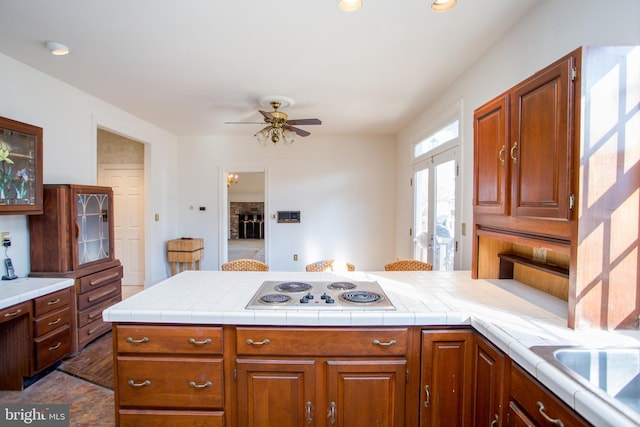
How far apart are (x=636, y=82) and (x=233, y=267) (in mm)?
2722

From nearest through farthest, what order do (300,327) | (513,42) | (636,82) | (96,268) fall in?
(636,82), (300,327), (513,42), (96,268)

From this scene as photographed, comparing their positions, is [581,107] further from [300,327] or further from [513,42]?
[300,327]

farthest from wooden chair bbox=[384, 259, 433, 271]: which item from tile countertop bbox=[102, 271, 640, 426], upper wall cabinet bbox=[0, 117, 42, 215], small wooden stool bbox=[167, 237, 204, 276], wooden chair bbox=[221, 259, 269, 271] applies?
small wooden stool bbox=[167, 237, 204, 276]

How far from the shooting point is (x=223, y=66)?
260 centimetres

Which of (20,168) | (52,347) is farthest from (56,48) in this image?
(52,347)

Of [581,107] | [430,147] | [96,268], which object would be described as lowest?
[96,268]

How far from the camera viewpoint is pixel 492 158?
1714mm

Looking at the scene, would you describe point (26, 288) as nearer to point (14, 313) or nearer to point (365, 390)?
point (14, 313)

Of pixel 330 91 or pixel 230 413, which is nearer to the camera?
pixel 230 413

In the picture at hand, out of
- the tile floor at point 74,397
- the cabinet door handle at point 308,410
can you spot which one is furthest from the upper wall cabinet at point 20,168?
the cabinet door handle at point 308,410

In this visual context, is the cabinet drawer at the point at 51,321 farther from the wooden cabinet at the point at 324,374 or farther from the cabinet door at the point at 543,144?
the cabinet door at the point at 543,144

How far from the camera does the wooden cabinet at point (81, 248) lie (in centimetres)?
256

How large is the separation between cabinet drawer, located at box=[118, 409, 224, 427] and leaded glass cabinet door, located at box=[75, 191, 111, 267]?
1.90 metres

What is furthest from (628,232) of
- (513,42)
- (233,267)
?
(233,267)
